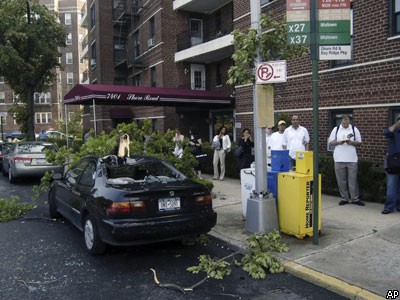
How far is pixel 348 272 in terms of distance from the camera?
4449mm

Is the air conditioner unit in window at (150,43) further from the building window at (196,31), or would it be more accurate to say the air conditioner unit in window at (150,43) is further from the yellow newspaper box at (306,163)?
the yellow newspaper box at (306,163)

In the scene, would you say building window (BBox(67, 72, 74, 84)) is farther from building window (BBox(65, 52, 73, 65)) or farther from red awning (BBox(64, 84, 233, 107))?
red awning (BBox(64, 84, 233, 107))

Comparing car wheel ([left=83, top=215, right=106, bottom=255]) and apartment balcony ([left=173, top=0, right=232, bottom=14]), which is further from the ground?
apartment balcony ([left=173, top=0, right=232, bottom=14])

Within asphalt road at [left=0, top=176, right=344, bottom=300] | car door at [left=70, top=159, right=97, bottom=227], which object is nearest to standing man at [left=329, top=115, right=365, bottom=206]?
asphalt road at [left=0, top=176, right=344, bottom=300]

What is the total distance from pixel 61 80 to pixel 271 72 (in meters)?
67.0

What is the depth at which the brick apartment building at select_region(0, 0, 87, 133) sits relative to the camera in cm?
6350

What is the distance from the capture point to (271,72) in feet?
18.5

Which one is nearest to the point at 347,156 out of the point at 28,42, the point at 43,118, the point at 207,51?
the point at 207,51

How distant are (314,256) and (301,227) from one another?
0.65 metres

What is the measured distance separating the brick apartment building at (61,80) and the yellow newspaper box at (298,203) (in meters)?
63.0

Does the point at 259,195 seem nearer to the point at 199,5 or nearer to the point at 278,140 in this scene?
the point at 278,140

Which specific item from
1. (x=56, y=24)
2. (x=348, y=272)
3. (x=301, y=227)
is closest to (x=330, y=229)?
(x=301, y=227)

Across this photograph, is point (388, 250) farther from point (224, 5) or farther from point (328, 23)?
point (224, 5)

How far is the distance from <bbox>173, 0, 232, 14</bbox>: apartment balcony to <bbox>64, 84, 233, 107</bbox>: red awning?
19.6 ft
